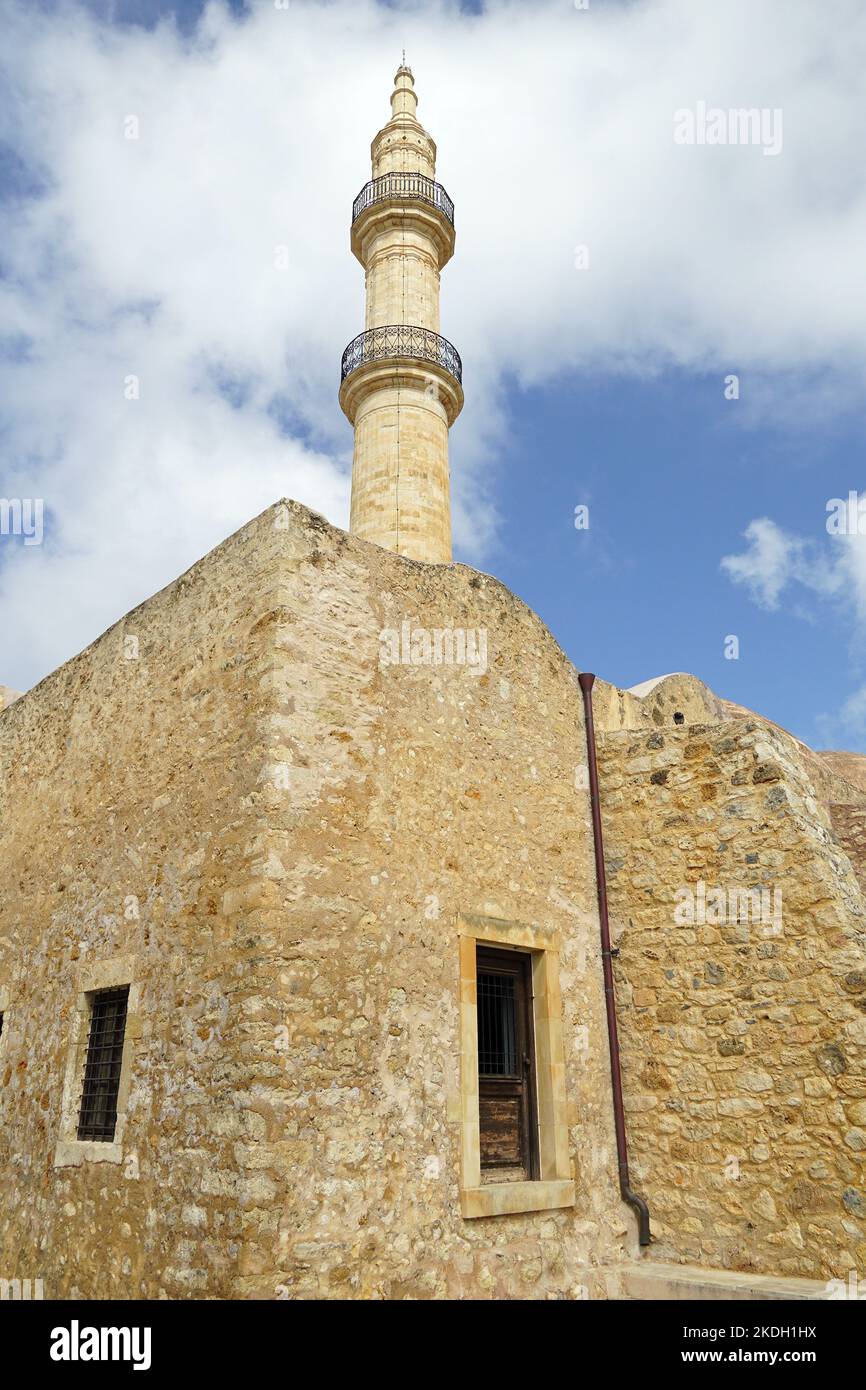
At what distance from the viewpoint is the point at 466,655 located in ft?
24.0

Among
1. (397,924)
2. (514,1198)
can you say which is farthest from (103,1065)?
(514,1198)

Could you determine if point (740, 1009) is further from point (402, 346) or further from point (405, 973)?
point (402, 346)

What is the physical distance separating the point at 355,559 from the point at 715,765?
3.27 m

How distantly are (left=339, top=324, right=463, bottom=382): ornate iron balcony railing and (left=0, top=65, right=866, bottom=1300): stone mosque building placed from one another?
11.5 m

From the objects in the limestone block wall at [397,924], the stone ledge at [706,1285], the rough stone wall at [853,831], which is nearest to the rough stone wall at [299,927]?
the limestone block wall at [397,924]

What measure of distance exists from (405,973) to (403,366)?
14.4 meters

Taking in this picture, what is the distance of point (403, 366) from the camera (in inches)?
704

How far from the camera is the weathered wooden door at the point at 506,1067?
645cm

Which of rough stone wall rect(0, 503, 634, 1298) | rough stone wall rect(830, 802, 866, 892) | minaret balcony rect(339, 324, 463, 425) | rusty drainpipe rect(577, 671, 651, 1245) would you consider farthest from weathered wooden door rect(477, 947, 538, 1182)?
minaret balcony rect(339, 324, 463, 425)

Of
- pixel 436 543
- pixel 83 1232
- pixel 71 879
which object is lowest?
pixel 83 1232

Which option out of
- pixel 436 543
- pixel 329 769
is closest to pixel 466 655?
pixel 329 769

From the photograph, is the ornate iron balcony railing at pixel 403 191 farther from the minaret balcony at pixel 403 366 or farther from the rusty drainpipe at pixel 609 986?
the rusty drainpipe at pixel 609 986

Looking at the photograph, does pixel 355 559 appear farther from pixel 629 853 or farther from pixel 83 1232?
pixel 83 1232

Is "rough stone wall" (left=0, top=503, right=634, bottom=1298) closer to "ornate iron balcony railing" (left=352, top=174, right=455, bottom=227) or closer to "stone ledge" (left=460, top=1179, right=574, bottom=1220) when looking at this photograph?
"stone ledge" (left=460, top=1179, right=574, bottom=1220)
